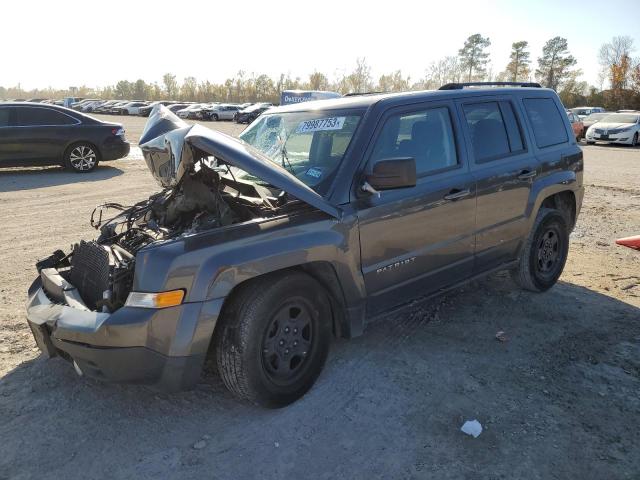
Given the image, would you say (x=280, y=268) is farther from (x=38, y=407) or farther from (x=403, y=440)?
(x=38, y=407)

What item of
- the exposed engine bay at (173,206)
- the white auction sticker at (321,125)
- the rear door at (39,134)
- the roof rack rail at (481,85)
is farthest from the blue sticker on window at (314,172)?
the rear door at (39,134)

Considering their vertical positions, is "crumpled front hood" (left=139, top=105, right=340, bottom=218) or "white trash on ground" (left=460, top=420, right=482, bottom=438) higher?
"crumpled front hood" (left=139, top=105, right=340, bottom=218)

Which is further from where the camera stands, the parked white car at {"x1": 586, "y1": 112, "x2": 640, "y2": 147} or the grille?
the parked white car at {"x1": 586, "y1": 112, "x2": 640, "y2": 147}

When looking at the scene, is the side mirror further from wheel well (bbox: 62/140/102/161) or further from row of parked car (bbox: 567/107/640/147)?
row of parked car (bbox: 567/107/640/147)

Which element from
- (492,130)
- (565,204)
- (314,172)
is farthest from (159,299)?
(565,204)

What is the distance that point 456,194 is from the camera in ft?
12.9

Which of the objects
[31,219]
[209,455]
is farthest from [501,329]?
[31,219]

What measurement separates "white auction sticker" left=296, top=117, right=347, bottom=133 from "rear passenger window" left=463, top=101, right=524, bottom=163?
1.11 m

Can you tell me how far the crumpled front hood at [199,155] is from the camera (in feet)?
9.68

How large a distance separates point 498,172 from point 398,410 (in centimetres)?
217

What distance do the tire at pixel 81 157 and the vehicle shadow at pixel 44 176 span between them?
0.50 ft

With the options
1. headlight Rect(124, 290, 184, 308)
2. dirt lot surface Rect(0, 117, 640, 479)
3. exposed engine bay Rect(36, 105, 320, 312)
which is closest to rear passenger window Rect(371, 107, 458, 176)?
exposed engine bay Rect(36, 105, 320, 312)

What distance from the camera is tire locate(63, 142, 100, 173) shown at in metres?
12.0

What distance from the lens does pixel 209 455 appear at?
2.79m
